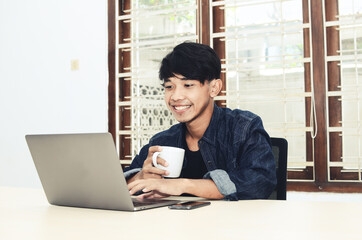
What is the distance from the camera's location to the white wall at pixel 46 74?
10.3 feet

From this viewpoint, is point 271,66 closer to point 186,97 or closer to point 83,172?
point 186,97

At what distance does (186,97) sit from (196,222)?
31.6 inches

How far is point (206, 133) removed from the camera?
157 centimetres

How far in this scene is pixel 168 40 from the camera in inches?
115

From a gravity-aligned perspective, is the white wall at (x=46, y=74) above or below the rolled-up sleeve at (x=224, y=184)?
above

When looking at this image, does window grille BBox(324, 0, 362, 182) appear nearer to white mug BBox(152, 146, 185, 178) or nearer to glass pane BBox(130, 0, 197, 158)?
glass pane BBox(130, 0, 197, 158)

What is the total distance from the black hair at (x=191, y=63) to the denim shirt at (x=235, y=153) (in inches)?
6.2

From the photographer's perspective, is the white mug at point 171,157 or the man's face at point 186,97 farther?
the man's face at point 186,97

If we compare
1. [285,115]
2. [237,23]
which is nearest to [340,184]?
[285,115]

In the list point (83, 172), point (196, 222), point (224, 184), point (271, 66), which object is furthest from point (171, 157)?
point (271, 66)

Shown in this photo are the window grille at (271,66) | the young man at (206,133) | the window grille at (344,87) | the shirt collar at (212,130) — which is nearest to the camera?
the young man at (206,133)

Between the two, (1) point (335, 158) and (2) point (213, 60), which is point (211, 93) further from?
(1) point (335, 158)

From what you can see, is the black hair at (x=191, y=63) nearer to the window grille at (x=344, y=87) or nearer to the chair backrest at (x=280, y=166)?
the chair backrest at (x=280, y=166)

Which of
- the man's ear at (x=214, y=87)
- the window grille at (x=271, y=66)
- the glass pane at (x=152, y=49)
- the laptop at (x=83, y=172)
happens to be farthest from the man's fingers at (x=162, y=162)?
the glass pane at (x=152, y=49)
